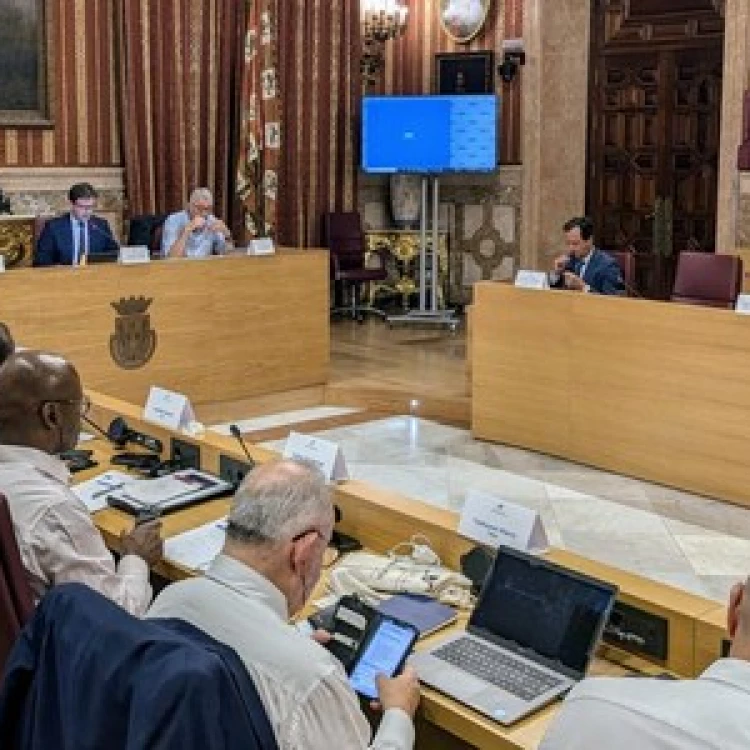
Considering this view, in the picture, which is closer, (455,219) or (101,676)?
(101,676)

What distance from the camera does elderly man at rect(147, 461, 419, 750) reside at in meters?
1.71

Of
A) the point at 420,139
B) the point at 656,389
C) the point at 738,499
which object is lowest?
the point at 738,499

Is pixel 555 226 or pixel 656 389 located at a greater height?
pixel 555 226

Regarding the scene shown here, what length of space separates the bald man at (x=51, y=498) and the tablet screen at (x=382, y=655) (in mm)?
548

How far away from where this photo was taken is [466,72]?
34.7 feet

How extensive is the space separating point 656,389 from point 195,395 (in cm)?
267

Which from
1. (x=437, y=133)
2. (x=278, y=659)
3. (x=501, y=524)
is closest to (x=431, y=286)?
(x=437, y=133)

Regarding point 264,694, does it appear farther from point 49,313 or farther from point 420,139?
point 420,139

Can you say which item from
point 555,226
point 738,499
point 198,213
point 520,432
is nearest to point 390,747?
point 738,499

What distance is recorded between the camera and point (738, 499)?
5559mm

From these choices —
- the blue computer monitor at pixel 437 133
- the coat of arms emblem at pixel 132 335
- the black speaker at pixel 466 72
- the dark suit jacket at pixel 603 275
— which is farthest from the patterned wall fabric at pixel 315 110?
the dark suit jacket at pixel 603 275

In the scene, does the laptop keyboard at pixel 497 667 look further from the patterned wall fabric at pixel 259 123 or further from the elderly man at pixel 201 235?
the patterned wall fabric at pixel 259 123

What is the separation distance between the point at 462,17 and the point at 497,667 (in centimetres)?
905

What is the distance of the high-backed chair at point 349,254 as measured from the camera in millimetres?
10336
